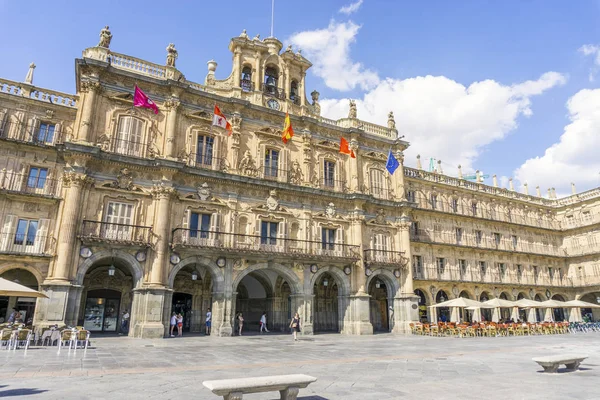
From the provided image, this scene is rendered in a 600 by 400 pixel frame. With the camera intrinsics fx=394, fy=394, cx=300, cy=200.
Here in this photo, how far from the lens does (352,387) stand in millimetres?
8508

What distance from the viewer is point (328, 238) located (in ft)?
94.0

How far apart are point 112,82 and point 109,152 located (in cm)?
461

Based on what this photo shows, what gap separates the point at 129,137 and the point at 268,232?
1043 cm

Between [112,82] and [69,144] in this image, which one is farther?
[112,82]

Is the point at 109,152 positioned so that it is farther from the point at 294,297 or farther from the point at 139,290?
the point at 294,297

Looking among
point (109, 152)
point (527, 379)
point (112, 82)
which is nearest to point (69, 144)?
point (109, 152)

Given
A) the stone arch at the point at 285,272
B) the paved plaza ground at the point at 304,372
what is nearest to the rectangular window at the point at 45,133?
the paved plaza ground at the point at 304,372

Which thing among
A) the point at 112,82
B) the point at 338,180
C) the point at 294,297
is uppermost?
the point at 112,82

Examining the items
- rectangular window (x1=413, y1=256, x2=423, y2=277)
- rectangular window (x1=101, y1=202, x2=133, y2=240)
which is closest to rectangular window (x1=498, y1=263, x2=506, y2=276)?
rectangular window (x1=413, y1=256, x2=423, y2=277)

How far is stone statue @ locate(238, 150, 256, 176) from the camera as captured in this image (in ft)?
87.0

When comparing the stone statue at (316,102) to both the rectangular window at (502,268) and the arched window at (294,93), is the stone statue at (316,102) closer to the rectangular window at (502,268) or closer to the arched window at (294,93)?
the arched window at (294,93)

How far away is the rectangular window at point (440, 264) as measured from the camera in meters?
36.2

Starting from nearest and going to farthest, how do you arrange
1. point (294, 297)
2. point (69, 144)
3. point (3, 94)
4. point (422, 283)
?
point (69, 144), point (3, 94), point (294, 297), point (422, 283)

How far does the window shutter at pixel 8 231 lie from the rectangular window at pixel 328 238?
18.3m
